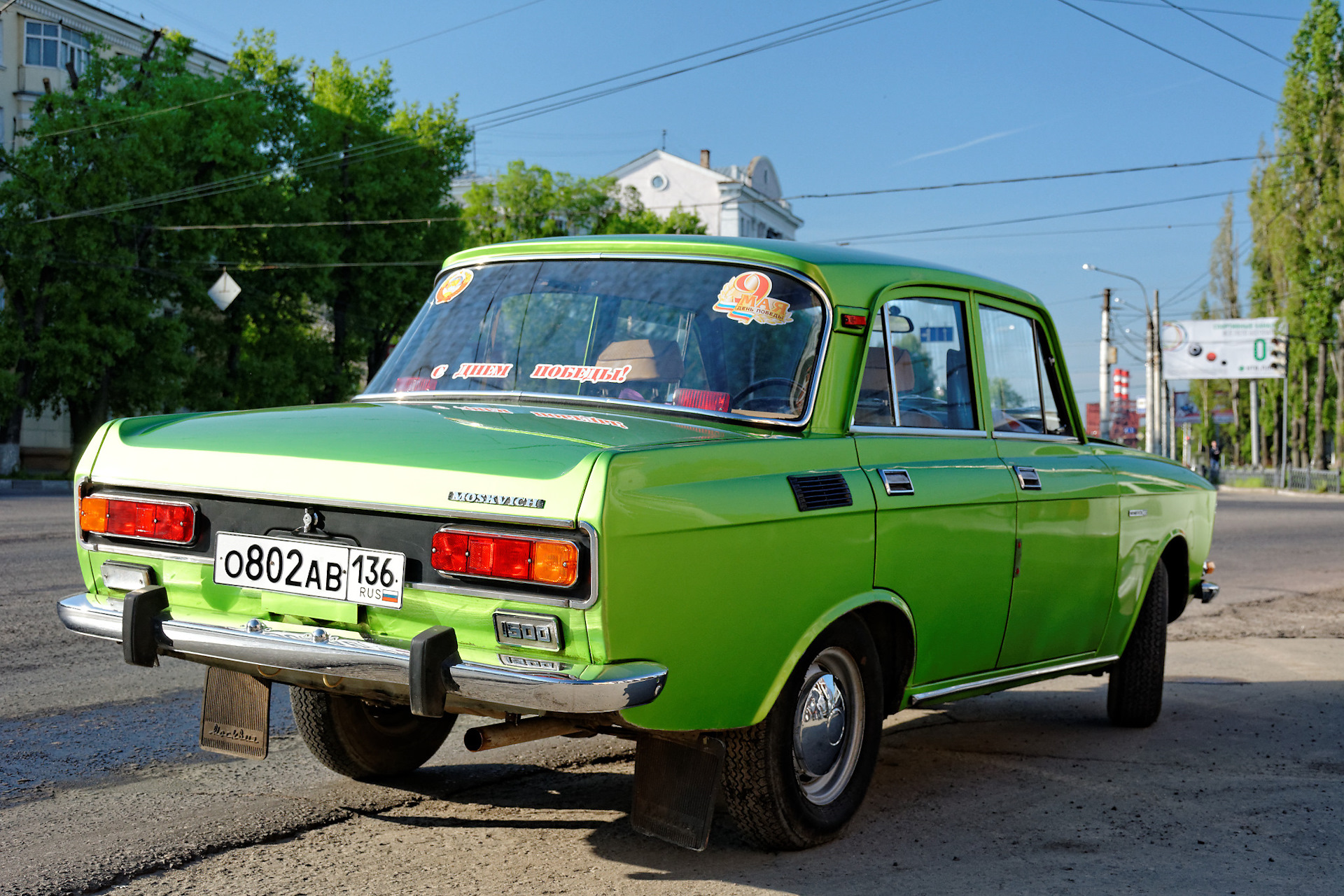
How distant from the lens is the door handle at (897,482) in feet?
13.3

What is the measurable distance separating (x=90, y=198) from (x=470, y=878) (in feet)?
105

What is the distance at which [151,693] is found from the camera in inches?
241

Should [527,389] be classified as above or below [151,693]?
above

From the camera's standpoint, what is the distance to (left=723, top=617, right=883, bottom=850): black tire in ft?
12.0

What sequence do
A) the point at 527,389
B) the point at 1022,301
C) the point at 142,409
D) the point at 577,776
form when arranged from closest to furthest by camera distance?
1. the point at 527,389
2. the point at 577,776
3. the point at 1022,301
4. the point at 142,409

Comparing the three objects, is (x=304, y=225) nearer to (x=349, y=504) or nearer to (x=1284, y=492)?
(x=349, y=504)

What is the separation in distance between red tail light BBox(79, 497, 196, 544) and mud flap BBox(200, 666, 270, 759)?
0.51m

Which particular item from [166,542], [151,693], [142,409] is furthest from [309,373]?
[166,542]

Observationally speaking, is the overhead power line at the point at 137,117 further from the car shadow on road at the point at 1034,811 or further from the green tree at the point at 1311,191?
the green tree at the point at 1311,191

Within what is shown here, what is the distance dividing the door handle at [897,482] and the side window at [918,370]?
188mm

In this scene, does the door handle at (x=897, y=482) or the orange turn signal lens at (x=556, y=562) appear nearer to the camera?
the orange turn signal lens at (x=556, y=562)

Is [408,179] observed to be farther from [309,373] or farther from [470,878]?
[470,878]

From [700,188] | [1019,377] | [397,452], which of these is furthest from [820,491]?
[700,188]

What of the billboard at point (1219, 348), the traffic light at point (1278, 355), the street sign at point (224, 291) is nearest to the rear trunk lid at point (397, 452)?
the street sign at point (224, 291)
